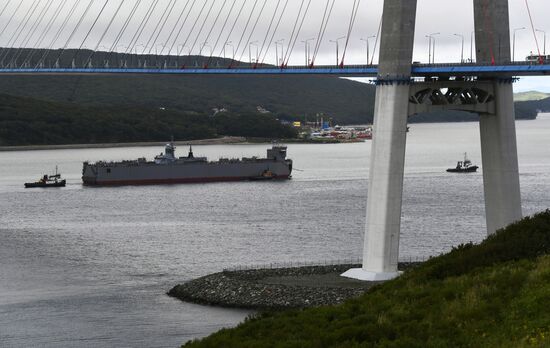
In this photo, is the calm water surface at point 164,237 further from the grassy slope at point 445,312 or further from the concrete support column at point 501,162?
the grassy slope at point 445,312

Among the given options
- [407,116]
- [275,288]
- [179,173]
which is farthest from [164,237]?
[179,173]

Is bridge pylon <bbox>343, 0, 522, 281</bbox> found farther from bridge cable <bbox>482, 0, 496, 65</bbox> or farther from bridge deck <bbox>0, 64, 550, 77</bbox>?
bridge deck <bbox>0, 64, 550, 77</bbox>

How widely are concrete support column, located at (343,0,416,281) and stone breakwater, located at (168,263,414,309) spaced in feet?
4.46

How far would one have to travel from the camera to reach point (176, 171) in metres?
94.8

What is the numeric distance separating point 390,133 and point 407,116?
0.96 metres

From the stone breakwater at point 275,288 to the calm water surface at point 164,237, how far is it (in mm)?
941

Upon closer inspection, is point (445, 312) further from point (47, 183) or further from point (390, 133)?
point (47, 183)

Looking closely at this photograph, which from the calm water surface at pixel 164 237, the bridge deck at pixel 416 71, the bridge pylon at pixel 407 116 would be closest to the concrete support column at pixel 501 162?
the bridge pylon at pixel 407 116

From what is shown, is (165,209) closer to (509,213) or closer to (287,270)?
(287,270)

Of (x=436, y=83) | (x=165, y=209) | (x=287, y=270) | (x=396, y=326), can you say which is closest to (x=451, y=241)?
(x=287, y=270)

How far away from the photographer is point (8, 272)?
4331cm

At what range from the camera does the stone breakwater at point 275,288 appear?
3316 centimetres

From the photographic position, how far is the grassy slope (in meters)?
17.2

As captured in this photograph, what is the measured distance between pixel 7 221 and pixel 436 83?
36.1 metres
